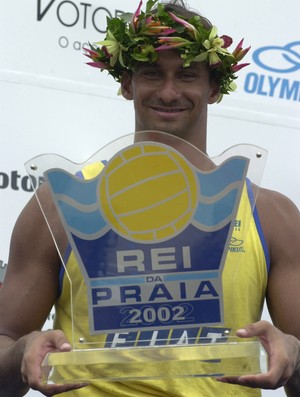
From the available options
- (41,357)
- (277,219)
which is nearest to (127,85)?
(277,219)

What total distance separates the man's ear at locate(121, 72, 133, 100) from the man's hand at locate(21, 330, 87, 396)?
0.92 m

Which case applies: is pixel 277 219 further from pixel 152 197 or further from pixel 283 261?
pixel 152 197

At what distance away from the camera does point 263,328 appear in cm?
278

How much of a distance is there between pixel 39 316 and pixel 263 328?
0.80 meters

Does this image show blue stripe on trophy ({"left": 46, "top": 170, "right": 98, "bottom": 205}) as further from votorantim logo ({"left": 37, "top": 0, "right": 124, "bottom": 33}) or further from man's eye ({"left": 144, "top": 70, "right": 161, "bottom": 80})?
votorantim logo ({"left": 37, "top": 0, "right": 124, "bottom": 33})

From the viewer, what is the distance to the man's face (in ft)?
10.9

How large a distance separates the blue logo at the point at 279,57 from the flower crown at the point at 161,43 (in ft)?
5.39

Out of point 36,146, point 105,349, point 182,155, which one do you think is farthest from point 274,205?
point 36,146

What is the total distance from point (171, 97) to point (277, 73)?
6.74 feet

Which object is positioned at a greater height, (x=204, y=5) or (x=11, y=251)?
(x=204, y=5)

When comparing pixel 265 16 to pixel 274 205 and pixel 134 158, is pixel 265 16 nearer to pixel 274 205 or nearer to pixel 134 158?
pixel 274 205

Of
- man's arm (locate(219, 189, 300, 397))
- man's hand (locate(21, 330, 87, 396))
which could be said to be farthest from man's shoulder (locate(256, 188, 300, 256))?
man's hand (locate(21, 330, 87, 396))

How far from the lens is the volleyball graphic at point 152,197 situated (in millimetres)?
2926

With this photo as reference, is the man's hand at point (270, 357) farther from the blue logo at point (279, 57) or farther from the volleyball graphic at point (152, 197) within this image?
the blue logo at point (279, 57)
